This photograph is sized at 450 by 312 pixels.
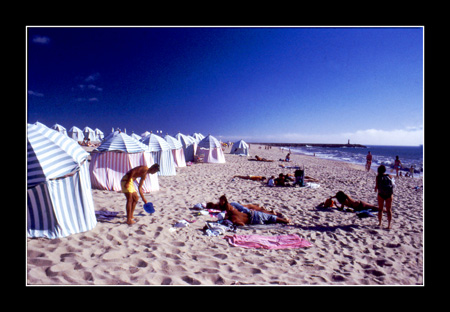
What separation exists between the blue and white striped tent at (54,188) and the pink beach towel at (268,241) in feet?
9.04

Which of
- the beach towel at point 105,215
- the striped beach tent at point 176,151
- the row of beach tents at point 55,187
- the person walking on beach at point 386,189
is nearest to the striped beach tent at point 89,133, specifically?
the striped beach tent at point 176,151

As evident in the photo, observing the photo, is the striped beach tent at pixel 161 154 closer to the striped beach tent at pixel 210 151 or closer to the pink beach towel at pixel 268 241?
the striped beach tent at pixel 210 151

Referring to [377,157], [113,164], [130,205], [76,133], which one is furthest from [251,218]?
[377,157]

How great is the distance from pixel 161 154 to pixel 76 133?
2714 cm

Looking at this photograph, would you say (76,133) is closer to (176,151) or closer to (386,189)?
(176,151)

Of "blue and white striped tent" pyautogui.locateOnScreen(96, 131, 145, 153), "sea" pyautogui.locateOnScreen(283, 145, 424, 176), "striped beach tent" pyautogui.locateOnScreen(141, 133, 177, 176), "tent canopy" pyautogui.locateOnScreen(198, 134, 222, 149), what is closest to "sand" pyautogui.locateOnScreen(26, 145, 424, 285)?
"blue and white striped tent" pyautogui.locateOnScreen(96, 131, 145, 153)

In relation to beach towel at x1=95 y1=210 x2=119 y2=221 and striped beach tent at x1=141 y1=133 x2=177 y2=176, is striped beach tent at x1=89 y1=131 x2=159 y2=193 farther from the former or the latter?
striped beach tent at x1=141 y1=133 x2=177 y2=176

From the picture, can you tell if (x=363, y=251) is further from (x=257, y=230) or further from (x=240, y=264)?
(x=240, y=264)

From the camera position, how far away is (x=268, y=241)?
13.5 feet

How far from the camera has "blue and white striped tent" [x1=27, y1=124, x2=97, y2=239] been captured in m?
3.64

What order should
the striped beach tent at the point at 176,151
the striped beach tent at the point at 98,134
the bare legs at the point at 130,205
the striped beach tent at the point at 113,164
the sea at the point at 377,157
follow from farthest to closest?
the striped beach tent at the point at 98,134 < the sea at the point at 377,157 < the striped beach tent at the point at 176,151 < the striped beach tent at the point at 113,164 < the bare legs at the point at 130,205

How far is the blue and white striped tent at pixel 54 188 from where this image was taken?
3639 millimetres

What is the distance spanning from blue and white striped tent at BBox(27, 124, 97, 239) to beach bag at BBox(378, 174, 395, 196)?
6117 mm
